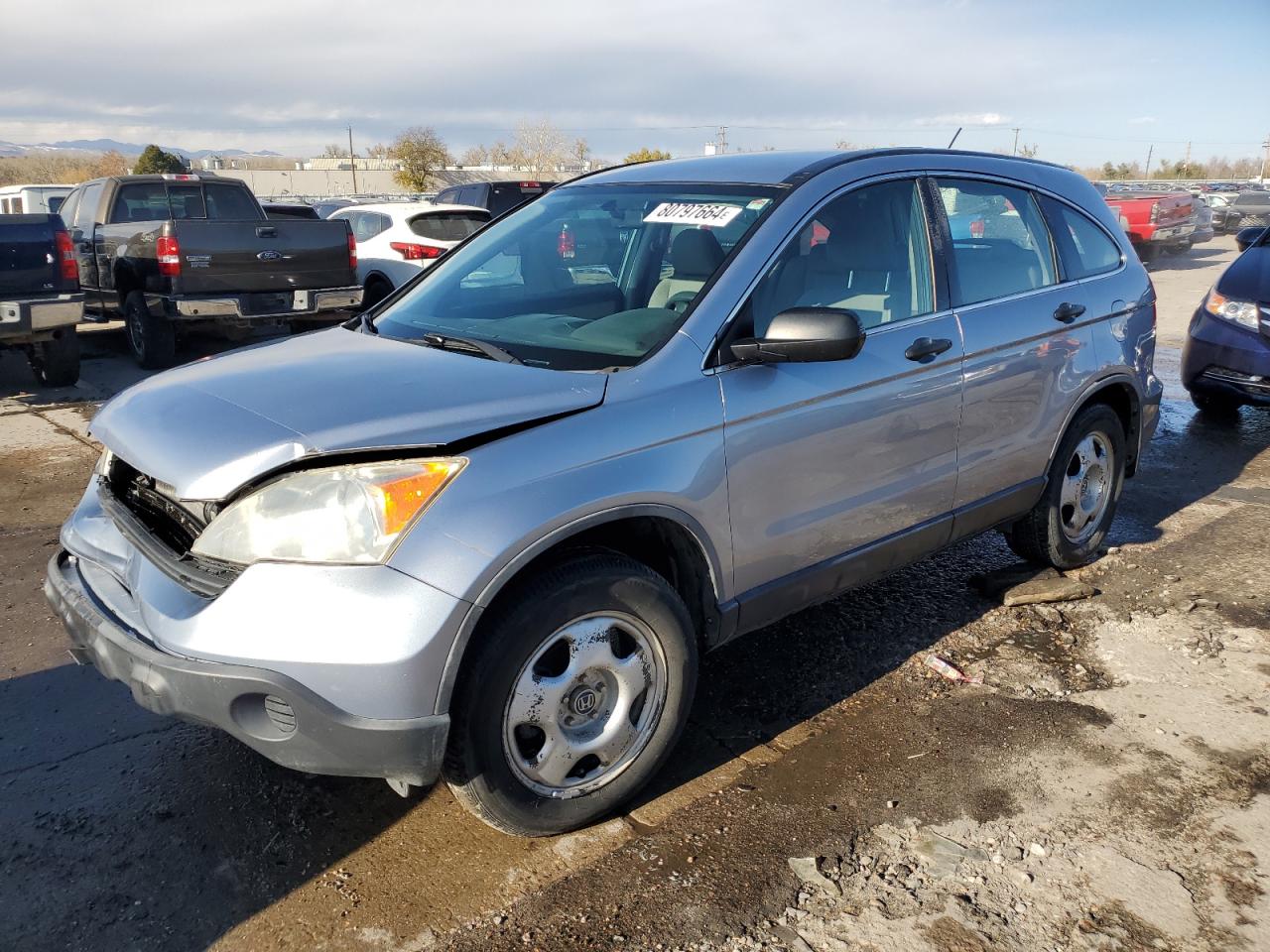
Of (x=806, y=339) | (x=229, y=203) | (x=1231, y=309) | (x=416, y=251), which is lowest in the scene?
(x=1231, y=309)

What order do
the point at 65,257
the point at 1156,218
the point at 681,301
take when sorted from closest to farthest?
the point at 681,301
the point at 65,257
the point at 1156,218

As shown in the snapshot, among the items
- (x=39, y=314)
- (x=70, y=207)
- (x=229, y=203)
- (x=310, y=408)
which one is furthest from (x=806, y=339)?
(x=70, y=207)

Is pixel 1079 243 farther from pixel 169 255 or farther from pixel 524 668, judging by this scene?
pixel 169 255

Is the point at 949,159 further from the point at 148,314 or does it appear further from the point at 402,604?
the point at 148,314

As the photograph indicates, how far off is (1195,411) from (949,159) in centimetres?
539

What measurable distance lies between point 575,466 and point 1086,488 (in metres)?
3.14

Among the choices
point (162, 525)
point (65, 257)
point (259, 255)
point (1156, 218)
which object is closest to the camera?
point (162, 525)

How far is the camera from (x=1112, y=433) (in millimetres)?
4742

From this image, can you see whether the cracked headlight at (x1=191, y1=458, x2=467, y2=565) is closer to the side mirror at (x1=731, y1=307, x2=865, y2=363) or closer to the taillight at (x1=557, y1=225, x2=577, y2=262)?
the side mirror at (x1=731, y1=307, x2=865, y2=363)

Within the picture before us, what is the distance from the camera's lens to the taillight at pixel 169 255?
362 inches

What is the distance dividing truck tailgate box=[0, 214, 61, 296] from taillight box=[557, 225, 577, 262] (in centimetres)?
642

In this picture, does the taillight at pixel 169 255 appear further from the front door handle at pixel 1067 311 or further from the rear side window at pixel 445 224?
the front door handle at pixel 1067 311

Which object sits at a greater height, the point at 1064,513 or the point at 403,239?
the point at 403,239

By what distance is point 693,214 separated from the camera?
11.4ft
